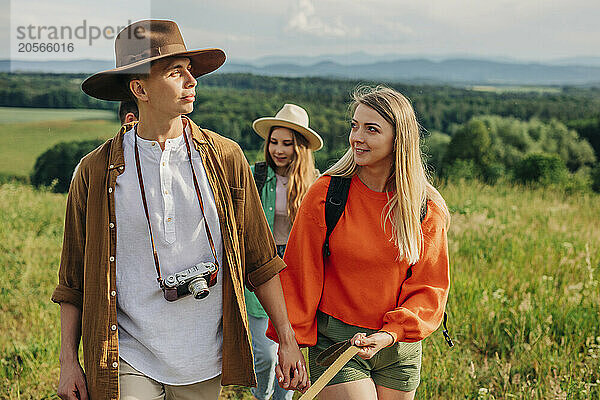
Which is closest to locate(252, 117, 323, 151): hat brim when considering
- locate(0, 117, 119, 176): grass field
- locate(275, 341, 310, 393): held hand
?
locate(275, 341, 310, 393): held hand

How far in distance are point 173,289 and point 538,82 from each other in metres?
40.6

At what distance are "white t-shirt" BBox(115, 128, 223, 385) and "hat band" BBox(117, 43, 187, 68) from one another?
0.34m

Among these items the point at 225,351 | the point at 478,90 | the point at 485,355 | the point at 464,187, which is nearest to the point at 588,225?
the point at 464,187

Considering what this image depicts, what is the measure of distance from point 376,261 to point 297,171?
1745 mm

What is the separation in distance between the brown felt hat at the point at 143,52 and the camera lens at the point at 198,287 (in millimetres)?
900

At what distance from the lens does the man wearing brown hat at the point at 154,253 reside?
8.32ft

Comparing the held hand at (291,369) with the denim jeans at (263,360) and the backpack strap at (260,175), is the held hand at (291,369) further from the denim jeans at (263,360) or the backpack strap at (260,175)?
the backpack strap at (260,175)

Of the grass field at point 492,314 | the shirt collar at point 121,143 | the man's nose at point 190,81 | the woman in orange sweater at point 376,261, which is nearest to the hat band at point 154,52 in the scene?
the man's nose at point 190,81

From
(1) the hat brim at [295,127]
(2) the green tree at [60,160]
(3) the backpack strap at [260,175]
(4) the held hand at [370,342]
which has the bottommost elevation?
(2) the green tree at [60,160]

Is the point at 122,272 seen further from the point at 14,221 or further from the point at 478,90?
the point at 478,90

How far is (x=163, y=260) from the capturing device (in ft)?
8.41

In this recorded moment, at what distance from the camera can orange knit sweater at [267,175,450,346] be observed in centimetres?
307

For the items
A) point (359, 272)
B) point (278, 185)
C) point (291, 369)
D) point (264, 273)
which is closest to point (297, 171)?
point (278, 185)

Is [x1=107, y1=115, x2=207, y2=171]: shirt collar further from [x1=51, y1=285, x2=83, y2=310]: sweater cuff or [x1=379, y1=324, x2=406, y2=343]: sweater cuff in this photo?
[x1=379, y1=324, x2=406, y2=343]: sweater cuff
